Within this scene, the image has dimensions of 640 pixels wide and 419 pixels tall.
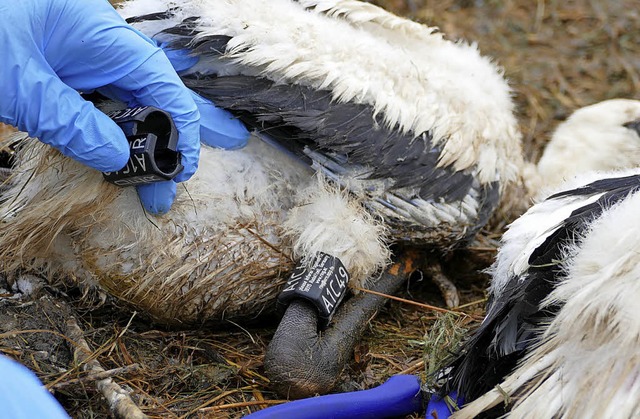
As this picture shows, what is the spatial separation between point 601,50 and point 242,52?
333cm

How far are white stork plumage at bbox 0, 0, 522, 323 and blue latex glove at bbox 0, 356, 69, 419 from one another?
0.95 meters

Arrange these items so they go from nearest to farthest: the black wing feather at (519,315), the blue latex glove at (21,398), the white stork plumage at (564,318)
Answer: the blue latex glove at (21,398)
the white stork plumage at (564,318)
the black wing feather at (519,315)

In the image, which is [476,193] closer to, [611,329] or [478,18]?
[611,329]

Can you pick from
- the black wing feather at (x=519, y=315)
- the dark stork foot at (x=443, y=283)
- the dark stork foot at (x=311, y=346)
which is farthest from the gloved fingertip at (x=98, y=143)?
the dark stork foot at (x=443, y=283)

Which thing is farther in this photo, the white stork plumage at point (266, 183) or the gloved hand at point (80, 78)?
the white stork plumage at point (266, 183)

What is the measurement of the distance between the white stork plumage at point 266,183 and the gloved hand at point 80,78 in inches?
9.2

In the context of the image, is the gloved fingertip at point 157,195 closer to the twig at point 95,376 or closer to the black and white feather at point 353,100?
the black and white feather at point 353,100

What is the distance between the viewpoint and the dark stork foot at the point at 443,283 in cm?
315

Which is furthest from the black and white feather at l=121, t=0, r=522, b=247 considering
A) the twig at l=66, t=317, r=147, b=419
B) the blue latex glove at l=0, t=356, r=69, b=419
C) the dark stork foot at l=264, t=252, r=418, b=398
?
the blue latex glove at l=0, t=356, r=69, b=419

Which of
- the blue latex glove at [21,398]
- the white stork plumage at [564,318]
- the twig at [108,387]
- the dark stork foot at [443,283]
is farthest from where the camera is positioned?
the dark stork foot at [443,283]

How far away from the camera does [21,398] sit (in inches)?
57.5

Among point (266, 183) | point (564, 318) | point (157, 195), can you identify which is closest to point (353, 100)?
point (266, 183)

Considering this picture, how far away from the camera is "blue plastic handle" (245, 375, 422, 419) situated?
219 centimetres

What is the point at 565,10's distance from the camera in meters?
5.44
